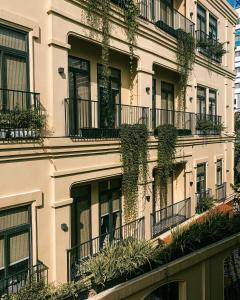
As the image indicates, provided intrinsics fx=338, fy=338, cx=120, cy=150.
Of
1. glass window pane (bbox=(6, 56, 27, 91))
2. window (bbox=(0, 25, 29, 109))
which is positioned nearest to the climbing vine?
window (bbox=(0, 25, 29, 109))

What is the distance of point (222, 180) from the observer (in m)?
24.2

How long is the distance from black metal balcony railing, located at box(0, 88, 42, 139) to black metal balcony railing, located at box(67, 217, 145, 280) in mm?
3966

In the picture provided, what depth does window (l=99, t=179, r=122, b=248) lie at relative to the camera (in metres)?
13.1

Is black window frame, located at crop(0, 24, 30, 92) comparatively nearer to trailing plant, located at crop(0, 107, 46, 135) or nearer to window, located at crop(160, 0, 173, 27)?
trailing plant, located at crop(0, 107, 46, 135)

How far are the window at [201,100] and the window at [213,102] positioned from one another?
4.57 feet

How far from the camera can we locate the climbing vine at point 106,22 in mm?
11414

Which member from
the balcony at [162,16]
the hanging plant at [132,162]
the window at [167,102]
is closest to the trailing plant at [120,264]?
the hanging plant at [132,162]

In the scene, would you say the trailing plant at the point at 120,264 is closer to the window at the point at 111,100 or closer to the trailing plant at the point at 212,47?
the window at the point at 111,100

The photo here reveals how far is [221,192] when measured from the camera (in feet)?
75.9

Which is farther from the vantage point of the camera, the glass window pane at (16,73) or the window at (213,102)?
the window at (213,102)

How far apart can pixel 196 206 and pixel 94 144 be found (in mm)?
9756

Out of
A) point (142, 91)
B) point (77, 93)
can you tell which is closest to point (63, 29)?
point (77, 93)

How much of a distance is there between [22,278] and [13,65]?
5.79 metres

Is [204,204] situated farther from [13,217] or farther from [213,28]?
[13,217]
